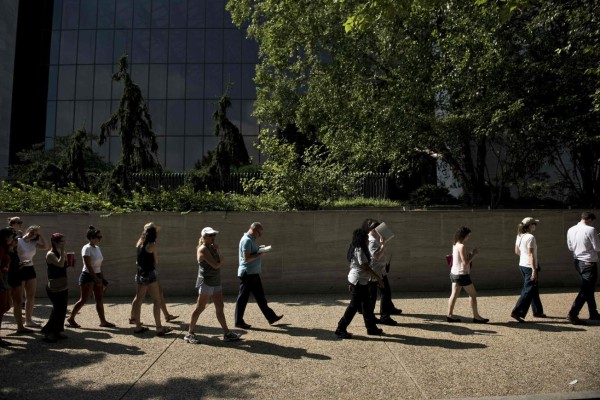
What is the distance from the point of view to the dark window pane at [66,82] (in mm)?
33438

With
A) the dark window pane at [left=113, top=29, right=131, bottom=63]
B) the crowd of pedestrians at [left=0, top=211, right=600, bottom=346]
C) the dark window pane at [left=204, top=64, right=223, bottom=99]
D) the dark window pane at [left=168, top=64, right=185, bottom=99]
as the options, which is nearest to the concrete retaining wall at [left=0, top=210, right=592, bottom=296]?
the crowd of pedestrians at [left=0, top=211, right=600, bottom=346]

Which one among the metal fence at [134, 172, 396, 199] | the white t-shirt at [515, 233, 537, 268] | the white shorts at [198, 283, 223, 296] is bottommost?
the white shorts at [198, 283, 223, 296]

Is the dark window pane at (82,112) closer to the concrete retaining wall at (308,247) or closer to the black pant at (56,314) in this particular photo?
the concrete retaining wall at (308,247)

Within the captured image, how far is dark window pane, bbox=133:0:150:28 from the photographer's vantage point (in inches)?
1315

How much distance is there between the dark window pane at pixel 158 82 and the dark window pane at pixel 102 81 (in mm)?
3059

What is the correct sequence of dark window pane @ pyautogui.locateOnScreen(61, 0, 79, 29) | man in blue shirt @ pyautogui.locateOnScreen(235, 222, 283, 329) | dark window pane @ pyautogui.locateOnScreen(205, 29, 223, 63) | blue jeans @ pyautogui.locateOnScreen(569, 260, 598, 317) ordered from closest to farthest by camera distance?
1. blue jeans @ pyautogui.locateOnScreen(569, 260, 598, 317)
2. man in blue shirt @ pyautogui.locateOnScreen(235, 222, 283, 329)
3. dark window pane @ pyautogui.locateOnScreen(205, 29, 223, 63)
4. dark window pane @ pyautogui.locateOnScreen(61, 0, 79, 29)

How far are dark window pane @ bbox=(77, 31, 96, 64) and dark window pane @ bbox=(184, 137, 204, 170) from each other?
30.4ft

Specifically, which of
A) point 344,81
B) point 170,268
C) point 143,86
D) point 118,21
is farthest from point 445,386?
point 118,21

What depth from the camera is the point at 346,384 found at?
4.62 metres

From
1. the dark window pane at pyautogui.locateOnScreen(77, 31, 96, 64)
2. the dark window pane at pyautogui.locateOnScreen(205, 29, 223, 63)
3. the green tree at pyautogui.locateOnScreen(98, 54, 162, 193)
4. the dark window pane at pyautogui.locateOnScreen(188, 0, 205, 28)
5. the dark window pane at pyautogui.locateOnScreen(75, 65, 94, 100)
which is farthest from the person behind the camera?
the dark window pane at pyautogui.locateOnScreen(77, 31, 96, 64)

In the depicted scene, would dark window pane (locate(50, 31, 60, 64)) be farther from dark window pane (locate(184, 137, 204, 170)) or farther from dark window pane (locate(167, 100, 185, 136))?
dark window pane (locate(184, 137, 204, 170))

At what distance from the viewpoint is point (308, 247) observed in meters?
9.74

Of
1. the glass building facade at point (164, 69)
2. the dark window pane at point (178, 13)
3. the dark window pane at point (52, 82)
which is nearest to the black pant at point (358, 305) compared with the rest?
the glass building facade at point (164, 69)

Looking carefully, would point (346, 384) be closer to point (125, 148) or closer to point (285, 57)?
point (125, 148)
